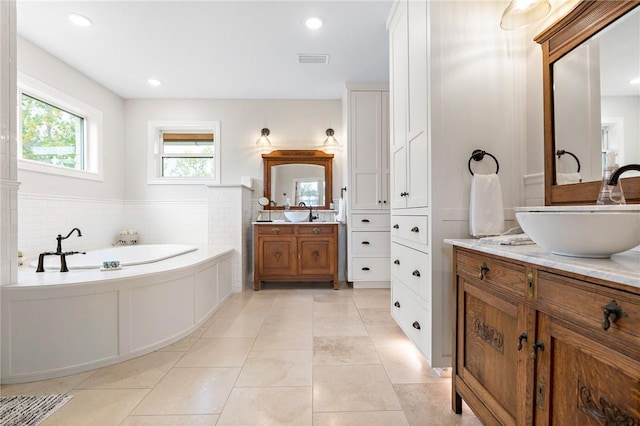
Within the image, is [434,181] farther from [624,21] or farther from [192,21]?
[192,21]

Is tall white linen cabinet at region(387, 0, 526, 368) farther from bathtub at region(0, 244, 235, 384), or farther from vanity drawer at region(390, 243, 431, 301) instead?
bathtub at region(0, 244, 235, 384)

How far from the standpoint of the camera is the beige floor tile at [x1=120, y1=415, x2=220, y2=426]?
1.30m

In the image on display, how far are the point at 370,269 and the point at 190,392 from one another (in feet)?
7.84

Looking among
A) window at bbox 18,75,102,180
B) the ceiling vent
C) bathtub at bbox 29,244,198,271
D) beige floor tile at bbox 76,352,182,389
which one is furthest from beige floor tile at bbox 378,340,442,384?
window at bbox 18,75,102,180

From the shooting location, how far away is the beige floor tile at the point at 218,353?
1821 millimetres

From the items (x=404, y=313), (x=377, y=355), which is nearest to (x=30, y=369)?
(x=377, y=355)

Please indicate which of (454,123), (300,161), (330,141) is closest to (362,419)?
(454,123)

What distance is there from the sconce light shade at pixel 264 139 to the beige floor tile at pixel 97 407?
10.4 feet

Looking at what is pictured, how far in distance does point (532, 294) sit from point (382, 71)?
3.04 m

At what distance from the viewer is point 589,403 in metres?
0.69

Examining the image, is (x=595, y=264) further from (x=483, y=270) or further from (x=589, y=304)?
(x=483, y=270)

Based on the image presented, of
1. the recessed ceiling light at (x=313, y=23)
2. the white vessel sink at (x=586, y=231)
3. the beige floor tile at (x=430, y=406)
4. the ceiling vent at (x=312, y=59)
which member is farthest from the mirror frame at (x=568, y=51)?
the ceiling vent at (x=312, y=59)

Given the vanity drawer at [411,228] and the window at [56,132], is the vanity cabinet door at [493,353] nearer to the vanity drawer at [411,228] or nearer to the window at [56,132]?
the vanity drawer at [411,228]

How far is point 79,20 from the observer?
2424 mm
